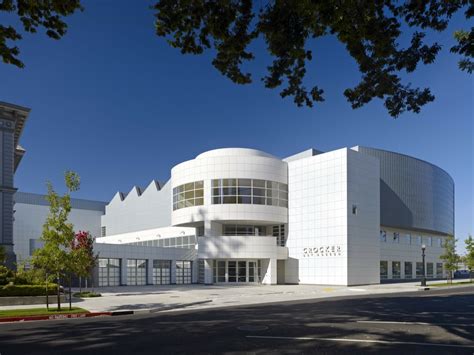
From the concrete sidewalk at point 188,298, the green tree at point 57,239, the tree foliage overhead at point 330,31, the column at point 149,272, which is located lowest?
the column at point 149,272

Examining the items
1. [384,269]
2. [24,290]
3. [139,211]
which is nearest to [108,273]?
[24,290]

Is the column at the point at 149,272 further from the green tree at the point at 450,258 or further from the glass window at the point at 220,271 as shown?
the green tree at the point at 450,258

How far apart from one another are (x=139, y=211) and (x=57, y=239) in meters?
52.0

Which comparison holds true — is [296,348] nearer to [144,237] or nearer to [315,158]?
[315,158]

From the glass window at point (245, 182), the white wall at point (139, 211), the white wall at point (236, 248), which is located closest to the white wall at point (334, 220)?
the white wall at point (236, 248)

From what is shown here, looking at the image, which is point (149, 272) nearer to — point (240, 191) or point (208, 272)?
point (208, 272)

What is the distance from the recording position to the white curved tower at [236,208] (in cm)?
4372

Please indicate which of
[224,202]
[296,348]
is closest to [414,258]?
[224,202]

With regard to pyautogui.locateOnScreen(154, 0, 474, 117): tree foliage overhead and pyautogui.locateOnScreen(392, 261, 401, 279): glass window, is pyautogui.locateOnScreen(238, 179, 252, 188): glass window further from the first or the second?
pyautogui.locateOnScreen(154, 0, 474, 117): tree foliage overhead

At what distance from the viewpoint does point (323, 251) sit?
43094mm

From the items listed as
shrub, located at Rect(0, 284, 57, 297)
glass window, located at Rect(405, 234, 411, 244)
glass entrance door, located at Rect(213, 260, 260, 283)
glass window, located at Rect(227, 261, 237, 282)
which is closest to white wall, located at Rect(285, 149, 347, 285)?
glass entrance door, located at Rect(213, 260, 260, 283)

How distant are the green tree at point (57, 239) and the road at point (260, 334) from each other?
3.97 m

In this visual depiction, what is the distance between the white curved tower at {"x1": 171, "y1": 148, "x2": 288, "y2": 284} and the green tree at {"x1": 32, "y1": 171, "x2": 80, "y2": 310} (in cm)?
2499

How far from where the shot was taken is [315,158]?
44.8 metres
